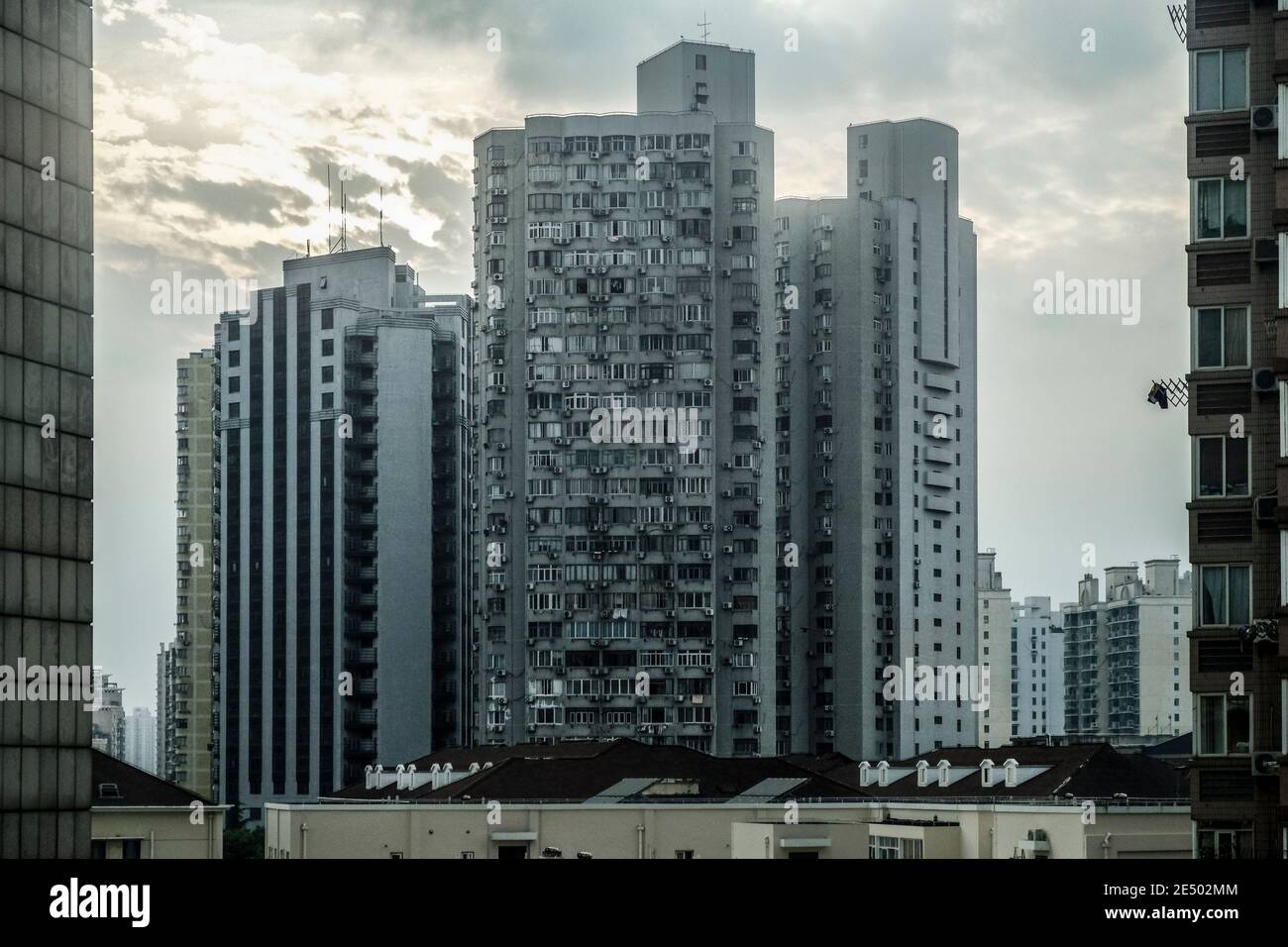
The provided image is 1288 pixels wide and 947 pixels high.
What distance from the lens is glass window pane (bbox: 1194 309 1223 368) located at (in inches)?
1663

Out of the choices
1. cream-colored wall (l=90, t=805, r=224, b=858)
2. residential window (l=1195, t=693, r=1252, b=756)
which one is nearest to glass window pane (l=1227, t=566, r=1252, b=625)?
residential window (l=1195, t=693, r=1252, b=756)

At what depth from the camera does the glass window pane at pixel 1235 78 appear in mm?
42938

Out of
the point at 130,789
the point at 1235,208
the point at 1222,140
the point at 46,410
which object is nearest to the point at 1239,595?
the point at 1235,208

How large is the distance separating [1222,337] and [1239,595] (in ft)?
A: 18.9

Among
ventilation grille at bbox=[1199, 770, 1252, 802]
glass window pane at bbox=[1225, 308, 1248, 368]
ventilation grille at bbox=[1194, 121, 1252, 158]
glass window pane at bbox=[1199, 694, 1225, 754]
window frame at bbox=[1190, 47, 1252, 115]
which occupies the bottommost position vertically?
ventilation grille at bbox=[1199, 770, 1252, 802]

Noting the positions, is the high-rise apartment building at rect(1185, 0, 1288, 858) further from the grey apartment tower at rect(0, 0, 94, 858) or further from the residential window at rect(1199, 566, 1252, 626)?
the grey apartment tower at rect(0, 0, 94, 858)

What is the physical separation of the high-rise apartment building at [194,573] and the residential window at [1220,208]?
4595 inches

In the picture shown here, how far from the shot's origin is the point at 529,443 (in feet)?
370

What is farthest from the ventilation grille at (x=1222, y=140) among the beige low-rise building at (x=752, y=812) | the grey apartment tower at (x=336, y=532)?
the grey apartment tower at (x=336, y=532)

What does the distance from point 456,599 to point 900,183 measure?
44.5 metres

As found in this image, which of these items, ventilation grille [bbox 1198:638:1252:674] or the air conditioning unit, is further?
the air conditioning unit

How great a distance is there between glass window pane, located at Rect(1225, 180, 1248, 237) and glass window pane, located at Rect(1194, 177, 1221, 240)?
19 cm
